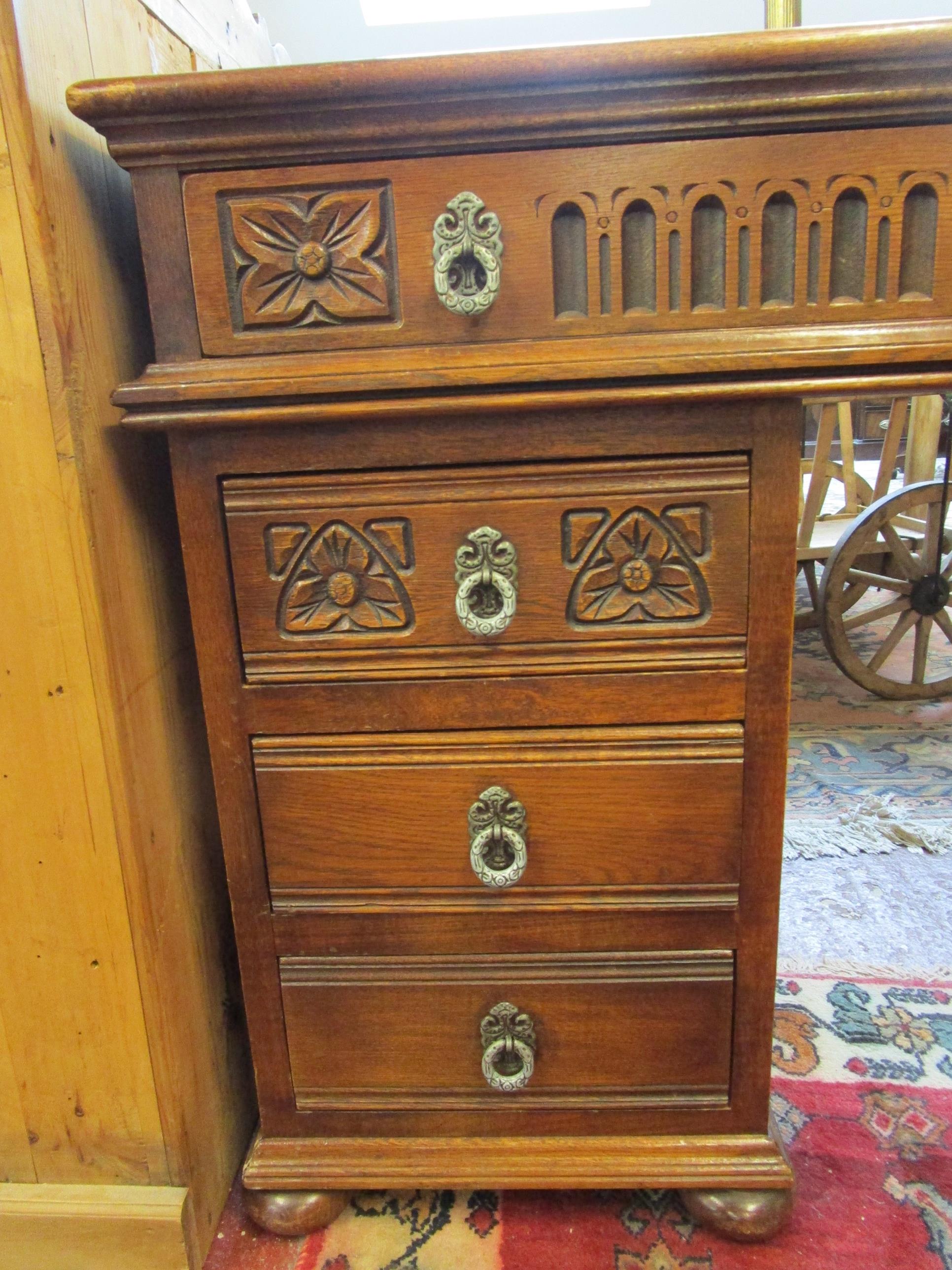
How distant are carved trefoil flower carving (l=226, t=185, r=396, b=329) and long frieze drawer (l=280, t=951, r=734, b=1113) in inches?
23.1

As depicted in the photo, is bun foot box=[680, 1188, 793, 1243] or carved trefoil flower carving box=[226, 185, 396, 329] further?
bun foot box=[680, 1188, 793, 1243]

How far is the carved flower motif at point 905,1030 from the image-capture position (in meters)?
1.16

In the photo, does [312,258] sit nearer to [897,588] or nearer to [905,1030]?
[905,1030]

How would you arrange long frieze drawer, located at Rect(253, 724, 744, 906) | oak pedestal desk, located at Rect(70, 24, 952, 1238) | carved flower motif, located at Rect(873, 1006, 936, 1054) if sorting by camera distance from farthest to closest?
carved flower motif, located at Rect(873, 1006, 936, 1054) < long frieze drawer, located at Rect(253, 724, 744, 906) < oak pedestal desk, located at Rect(70, 24, 952, 1238)

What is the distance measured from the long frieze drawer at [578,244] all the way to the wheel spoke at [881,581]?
1838 mm

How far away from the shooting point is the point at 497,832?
2.61 ft

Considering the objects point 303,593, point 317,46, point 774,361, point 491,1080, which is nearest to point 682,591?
point 774,361

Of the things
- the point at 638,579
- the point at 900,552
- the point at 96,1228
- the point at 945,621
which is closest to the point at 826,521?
the point at 900,552

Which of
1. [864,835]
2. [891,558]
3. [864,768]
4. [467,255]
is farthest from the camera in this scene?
[891,558]

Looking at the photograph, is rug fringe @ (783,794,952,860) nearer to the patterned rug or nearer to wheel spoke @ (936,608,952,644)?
the patterned rug

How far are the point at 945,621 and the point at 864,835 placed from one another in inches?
38.0

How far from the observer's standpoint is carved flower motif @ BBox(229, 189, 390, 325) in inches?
27.1

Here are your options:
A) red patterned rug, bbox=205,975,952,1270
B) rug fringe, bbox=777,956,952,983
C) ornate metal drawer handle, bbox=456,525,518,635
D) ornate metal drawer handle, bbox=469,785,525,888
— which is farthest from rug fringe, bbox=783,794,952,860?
ornate metal drawer handle, bbox=456,525,518,635

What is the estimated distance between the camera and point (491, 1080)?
858 mm
